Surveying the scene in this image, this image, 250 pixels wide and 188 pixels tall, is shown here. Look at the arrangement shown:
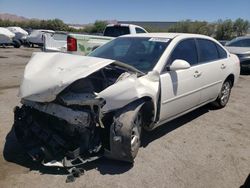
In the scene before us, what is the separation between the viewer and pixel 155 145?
478 centimetres

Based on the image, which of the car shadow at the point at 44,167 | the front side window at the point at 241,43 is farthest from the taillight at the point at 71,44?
the front side window at the point at 241,43

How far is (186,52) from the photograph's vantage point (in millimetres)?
5445

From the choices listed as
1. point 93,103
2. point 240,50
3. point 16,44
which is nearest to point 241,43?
point 240,50

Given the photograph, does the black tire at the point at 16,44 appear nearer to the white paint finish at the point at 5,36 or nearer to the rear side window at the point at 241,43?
the white paint finish at the point at 5,36

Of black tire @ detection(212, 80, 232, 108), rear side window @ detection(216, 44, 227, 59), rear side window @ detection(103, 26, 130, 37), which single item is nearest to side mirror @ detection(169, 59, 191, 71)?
rear side window @ detection(216, 44, 227, 59)

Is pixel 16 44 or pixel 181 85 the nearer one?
pixel 181 85

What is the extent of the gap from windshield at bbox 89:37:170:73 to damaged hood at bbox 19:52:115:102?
2.98 ft

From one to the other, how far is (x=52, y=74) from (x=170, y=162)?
198 centimetres

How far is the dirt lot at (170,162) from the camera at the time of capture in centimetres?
370

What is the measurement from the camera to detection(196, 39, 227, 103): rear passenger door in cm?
580

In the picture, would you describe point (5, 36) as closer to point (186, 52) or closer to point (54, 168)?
point (186, 52)

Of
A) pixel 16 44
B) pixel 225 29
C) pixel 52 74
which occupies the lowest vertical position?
pixel 16 44

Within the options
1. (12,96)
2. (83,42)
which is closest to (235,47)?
(83,42)

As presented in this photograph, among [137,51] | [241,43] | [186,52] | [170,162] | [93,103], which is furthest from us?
[241,43]
